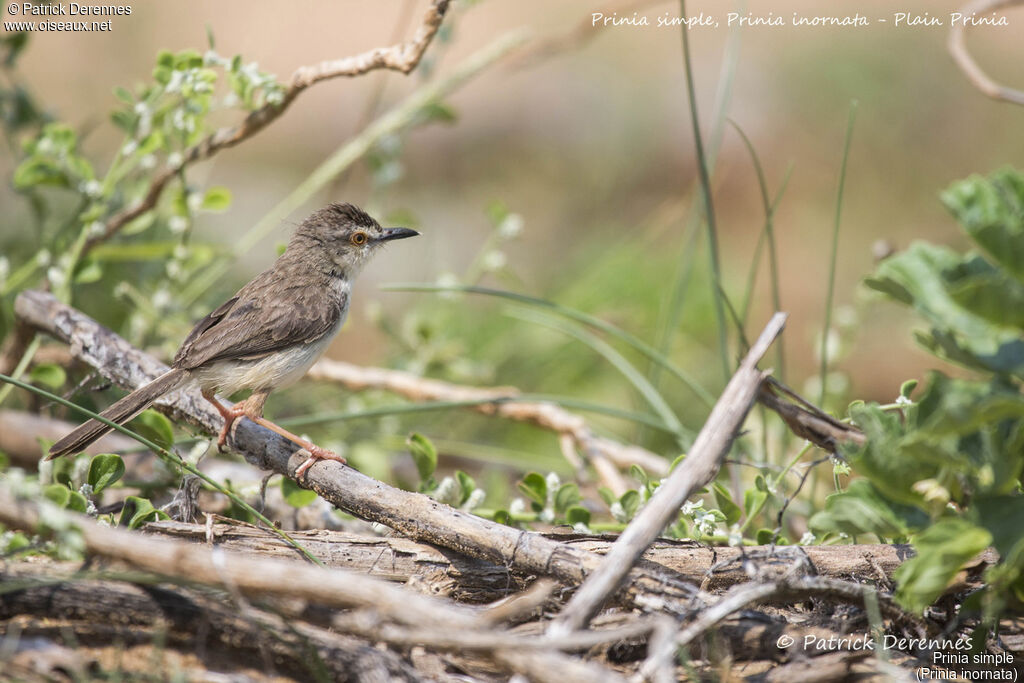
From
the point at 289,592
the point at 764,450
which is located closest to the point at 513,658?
the point at 289,592

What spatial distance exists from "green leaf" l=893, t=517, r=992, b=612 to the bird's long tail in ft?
9.06

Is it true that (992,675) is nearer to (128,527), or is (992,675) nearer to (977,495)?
(977,495)

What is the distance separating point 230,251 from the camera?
504cm

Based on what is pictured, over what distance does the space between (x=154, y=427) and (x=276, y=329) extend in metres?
0.87

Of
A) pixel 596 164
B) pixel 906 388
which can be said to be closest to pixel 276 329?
pixel 906 388

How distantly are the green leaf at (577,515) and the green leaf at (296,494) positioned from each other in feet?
3.35

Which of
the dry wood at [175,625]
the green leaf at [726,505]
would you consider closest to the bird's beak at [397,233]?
the green leaf at [726,505]

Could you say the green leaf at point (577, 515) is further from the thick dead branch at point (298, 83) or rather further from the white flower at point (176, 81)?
the white flower at point (176, 81)

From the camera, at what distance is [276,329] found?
4.29 metres

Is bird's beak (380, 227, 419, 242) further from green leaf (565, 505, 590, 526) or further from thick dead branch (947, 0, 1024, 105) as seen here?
thick dead branch (947, 0, 1024, 105)

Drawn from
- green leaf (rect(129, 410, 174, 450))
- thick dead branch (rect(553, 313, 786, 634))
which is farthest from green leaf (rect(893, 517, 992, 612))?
green leaf (rect(129, 410, 174, 450))

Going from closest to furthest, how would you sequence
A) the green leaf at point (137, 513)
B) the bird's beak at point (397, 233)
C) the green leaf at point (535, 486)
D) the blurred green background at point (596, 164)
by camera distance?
the green leaf at point (137, 513)
the green leaf at point (535, 486)
the bird's beak at point (397, 233)
the blurred green background at point (596, 164)

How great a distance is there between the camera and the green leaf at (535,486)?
353 centimetres

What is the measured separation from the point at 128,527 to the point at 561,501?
1663 millimetres
